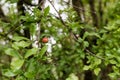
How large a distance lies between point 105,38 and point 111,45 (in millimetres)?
65

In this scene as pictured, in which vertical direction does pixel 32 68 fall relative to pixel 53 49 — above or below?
above

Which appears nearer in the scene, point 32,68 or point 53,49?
point 32,68

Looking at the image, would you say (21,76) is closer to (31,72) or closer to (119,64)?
(31,72)

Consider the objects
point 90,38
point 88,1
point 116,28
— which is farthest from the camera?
point 88,1

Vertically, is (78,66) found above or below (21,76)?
below

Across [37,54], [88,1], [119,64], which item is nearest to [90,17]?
[88,1]

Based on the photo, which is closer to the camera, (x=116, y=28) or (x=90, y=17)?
(x=116, y=28)

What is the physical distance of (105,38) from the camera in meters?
1.90

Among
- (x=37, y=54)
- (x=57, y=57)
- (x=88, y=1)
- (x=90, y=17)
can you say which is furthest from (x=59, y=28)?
(x=88, y=1)

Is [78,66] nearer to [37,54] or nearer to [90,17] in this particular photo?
[90,17]

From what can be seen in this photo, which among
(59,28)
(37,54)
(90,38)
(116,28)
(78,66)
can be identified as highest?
(37,54)

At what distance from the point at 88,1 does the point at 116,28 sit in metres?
2.07

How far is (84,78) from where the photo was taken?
2.98m

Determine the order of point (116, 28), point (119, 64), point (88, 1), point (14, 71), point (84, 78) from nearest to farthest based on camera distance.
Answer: point (14, 71), point (119, 64), point (116, 28), point (84, 78), point (88, 1)
